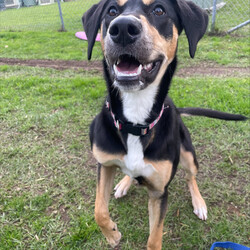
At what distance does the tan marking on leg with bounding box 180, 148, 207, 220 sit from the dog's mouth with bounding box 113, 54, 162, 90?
112 cm

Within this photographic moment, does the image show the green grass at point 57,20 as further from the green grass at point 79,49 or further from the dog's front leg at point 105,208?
the dog's front leg at point 105,208

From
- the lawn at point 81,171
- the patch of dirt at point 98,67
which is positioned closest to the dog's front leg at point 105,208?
the lawn at point 81,171

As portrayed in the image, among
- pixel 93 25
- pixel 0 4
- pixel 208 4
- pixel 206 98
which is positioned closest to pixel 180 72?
pixel 206 98

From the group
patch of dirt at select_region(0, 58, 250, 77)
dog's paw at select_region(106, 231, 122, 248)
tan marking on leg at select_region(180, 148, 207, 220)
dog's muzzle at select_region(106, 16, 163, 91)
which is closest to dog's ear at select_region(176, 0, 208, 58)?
dog's muzzle at select_region(106, 16, 163, 91)

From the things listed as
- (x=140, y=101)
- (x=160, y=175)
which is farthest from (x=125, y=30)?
(x=160, y=175)

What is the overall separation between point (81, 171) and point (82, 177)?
0.11m

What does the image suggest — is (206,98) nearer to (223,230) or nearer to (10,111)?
(223,230)

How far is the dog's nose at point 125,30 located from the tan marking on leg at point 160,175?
3.25 ft

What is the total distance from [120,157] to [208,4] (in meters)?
10.2

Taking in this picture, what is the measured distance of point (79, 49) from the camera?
7.33 meters

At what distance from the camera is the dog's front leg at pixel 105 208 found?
221 centimetres

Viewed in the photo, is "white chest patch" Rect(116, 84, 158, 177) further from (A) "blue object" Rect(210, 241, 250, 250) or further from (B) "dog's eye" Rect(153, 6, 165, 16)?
(A) "blue object" Rect(210, 241, 250, 250)

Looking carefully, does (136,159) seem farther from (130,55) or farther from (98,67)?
(98,67)

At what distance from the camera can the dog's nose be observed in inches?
60.2
